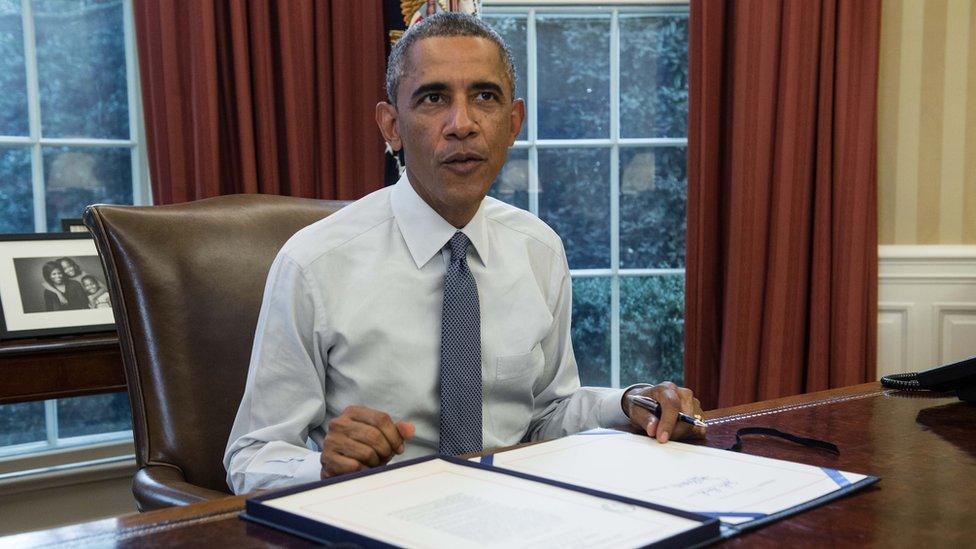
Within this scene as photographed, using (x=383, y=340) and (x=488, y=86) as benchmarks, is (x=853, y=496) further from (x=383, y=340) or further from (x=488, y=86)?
(x=488, y=86)

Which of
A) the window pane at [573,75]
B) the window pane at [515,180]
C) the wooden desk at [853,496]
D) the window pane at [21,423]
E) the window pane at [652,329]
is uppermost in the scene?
the window pane at [573,75]

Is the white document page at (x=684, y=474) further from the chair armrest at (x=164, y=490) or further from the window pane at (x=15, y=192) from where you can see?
the window pane at (x=15, y=192)

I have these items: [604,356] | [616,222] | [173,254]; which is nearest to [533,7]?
[616,222]

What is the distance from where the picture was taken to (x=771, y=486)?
3.03ft

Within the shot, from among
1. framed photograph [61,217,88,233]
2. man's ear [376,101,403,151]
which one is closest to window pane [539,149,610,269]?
framed photograph [61,217,88,233]

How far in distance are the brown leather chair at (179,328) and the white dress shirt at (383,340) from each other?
0.16 meters

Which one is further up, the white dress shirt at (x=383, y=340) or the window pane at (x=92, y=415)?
the white dress shirt at (x=383, y=340)

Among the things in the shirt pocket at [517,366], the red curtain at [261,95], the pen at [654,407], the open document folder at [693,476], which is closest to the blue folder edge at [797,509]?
the open document folder at [693,476]

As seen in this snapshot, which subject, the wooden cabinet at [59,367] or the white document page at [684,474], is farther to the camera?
the wooden cabinet at [59,367]

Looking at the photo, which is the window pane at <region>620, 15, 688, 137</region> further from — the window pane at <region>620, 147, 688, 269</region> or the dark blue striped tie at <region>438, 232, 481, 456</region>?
the dark blue striped tie at <region>438, 232, 481, 456</region>

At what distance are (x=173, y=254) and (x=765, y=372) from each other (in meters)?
2.31

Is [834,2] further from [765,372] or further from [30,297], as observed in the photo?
[30,297]

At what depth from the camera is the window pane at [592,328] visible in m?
3.63

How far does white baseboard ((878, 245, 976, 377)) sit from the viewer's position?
331 centimetres
